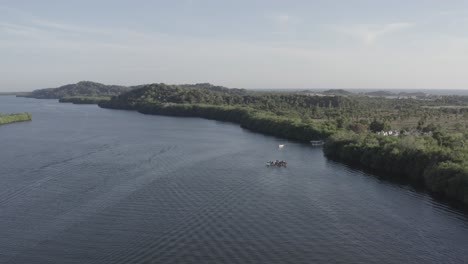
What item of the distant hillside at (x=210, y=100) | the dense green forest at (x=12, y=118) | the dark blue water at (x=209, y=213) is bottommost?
the dark blue water at (x=209, y=213)

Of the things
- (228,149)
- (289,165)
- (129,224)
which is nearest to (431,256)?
(129,224)

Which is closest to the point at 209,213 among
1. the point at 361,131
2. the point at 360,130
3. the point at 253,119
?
the point at 361,131

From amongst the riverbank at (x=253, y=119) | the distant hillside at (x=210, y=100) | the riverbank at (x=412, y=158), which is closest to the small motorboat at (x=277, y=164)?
the riverbank at (x=412, y=158)

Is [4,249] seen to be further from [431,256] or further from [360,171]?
[360,171]

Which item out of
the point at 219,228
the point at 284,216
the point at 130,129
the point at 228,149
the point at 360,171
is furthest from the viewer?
the point at 130,129

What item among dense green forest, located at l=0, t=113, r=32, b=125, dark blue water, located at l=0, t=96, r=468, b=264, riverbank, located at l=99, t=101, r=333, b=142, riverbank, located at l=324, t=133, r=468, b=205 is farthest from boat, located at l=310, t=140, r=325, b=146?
→ dense green forest, located at l=0, t=113, r=32, b=125

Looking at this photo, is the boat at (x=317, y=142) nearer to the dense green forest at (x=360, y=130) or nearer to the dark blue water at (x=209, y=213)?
the dense green forest at (x=360, y=130)

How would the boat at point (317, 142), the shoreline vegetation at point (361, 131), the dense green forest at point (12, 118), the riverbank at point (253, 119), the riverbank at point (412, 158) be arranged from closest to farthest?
the riverbank at point (412, 158)
the shoreline vegetation at point (361, 131)
the boat at point (317, 142)
the riverbank at point (253, 119)
the dense green forest at point (12, 118)

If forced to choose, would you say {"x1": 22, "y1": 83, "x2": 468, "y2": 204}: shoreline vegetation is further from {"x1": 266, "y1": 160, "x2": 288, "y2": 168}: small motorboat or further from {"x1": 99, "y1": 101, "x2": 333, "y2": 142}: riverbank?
{"x1": 266, "y1": 160, "x2": 288, "y2": 168}: small motorboat
